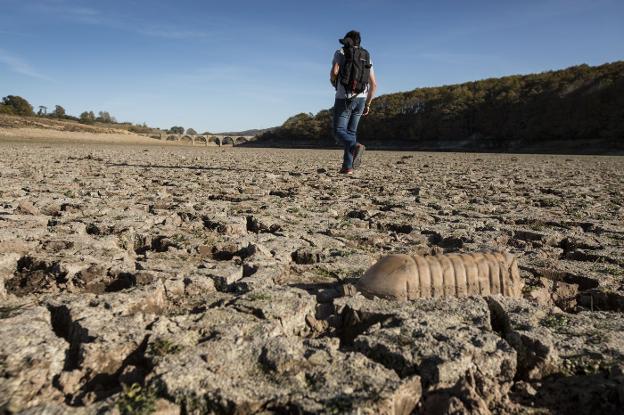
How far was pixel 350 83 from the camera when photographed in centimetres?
591

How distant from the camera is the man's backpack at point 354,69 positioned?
5840 mm

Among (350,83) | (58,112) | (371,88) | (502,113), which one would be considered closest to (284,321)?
(350,83)

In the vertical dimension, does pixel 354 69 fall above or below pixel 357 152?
above

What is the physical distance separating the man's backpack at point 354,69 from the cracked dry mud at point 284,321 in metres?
3.03

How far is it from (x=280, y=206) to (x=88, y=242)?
1781mm

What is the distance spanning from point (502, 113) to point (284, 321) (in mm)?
33803

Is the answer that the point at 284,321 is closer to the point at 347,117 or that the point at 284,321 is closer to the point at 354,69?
the point at 354,69

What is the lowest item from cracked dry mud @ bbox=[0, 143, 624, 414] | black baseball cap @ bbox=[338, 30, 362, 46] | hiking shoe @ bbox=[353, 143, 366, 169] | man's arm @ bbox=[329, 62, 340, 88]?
cracked dry mud @ bbox=[0, 143, 624, 414]

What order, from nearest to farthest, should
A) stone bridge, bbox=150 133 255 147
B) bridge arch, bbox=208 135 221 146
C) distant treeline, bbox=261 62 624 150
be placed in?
distant treeline, bbox=261 62 624 150 < stone bridge, bbox=150 133 255 147 < bridge arch, bbox=208 135 221 146

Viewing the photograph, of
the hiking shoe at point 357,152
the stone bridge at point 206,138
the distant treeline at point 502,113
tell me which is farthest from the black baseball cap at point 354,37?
the stone bridge at point 206,138

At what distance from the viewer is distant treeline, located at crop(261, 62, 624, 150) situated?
26453 millimetres

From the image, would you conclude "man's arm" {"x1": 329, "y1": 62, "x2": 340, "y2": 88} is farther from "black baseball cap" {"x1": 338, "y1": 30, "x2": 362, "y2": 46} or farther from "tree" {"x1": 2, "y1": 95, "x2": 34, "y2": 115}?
"tree" {"x1": 2, "y1": 95, "x2": 34, "y2": 115}

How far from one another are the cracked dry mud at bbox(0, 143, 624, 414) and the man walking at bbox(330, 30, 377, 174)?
3.05 metres

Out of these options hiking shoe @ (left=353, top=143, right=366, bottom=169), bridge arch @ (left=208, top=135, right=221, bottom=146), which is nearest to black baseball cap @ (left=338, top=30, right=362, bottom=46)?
hiking shoe @ (left=353, top=143, right=366, bottom=169)
